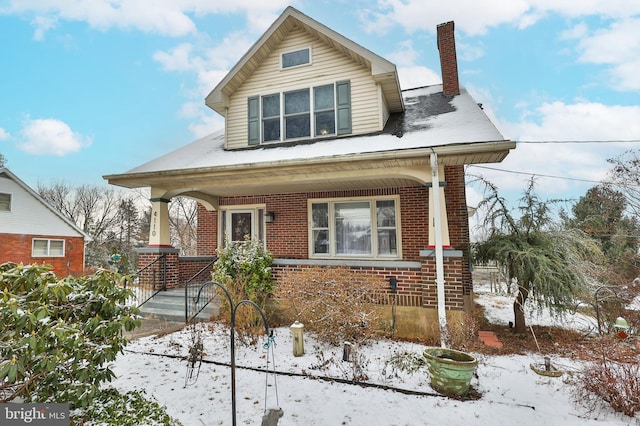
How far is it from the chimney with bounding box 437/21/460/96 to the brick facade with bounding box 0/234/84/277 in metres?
18.5

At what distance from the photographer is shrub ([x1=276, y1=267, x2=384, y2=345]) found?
5.73 metres

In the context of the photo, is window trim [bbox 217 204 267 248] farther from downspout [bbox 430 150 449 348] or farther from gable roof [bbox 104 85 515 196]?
downspout [bbox 430 150 449 348]

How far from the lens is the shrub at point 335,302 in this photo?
573 centimetres

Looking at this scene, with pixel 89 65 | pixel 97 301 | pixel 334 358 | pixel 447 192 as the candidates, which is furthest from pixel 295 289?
pixel 89 65

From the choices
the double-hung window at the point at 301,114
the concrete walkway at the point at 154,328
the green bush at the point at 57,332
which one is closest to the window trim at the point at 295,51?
the double-hung window at the point at 301,114

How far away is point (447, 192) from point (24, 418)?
8.32m

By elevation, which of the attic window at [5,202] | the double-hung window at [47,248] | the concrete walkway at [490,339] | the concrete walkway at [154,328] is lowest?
the concrete walkway at [490,339]

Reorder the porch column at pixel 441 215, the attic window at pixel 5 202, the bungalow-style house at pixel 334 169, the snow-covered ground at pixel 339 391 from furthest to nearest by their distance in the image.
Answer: the attic window at pixel 5 202
the bungalow-style house at pixel 334 169
the porch column at pixel 441 215
the snow-covered ground at pixel 339 391

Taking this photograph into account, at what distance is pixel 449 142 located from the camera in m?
6.30

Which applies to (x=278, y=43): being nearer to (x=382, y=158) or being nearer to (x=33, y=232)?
(x=382, y=158)

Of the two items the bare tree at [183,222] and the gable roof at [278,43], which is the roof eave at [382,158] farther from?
the bare tree at [183,222]

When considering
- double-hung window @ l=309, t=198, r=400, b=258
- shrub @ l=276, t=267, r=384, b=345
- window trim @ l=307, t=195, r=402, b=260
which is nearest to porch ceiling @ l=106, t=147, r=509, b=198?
window trim @ l=307, t=195, r=402, b=260

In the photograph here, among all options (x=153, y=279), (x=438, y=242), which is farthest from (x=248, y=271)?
(x=438, y=242)

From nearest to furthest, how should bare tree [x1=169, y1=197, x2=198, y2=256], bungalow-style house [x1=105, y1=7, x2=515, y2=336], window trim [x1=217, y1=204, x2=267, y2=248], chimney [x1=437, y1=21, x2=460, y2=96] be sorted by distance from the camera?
bungalow-style house [x1=105, y1=7, x2=515, y2=336] → window trim [x1=217, y1=204, x2=267, y2=248] → chimney [x1=437, y1=21, x2=460, y2=96] → bare tree [x1=169, y1=197, x2=198, y2=256]
